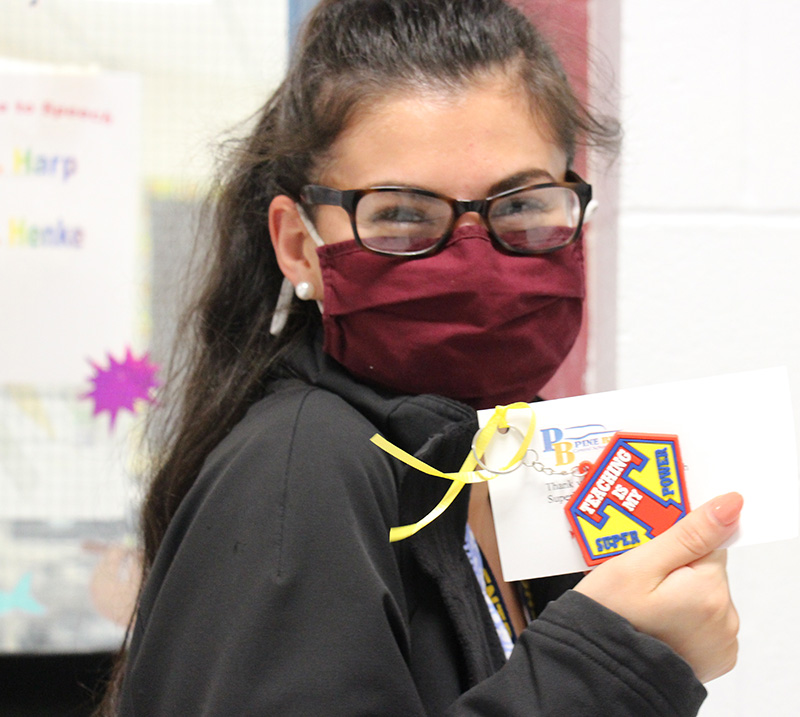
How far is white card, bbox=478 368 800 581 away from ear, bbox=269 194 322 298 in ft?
0.89

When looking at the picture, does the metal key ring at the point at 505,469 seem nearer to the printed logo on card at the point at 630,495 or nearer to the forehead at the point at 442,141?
the printed logo on card at the point at 630,495

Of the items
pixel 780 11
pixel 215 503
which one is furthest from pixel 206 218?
pixel 780 11

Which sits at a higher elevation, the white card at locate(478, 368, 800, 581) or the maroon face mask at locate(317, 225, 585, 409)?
the maroon face mask at locate(317, 225, 585, 409)

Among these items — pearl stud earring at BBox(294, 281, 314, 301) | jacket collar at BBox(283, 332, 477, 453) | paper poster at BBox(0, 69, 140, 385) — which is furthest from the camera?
paper poster at BBox(0, 69, 140, 385)

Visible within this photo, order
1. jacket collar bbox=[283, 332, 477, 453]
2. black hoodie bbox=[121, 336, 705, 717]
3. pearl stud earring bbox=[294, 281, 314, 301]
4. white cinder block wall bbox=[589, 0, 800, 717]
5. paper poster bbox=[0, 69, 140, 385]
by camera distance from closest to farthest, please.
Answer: black hoodie bbox=[121, 336, 705, 717] < jacket collar bbox=[283, 332, 477, 453] < pearl stud earring bbox=[294, 281, 314, 301] < white cinder block wall bbox=[589, 0, 800, 717] < paper poster bbox=[0, 69, 140, 385]

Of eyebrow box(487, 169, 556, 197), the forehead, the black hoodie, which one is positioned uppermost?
the forehead

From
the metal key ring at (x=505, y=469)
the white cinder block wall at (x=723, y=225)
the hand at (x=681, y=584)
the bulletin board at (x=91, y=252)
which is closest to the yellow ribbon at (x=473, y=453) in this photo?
the metal key ring at (x=505, y=469)

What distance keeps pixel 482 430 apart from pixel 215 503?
0.72 ft

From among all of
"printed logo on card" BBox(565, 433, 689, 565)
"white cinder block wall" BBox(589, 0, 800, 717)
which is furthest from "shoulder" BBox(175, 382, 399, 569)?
"white cinder block wall" BBox(589, 0, 800, 717)

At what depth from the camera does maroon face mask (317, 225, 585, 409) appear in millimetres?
725

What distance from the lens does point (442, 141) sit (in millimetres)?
723

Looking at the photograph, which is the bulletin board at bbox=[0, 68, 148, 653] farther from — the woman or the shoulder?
the shoulder

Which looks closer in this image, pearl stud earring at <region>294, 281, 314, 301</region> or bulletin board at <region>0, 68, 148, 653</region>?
pearl stud earring at <region>294, 281, 314, 301</region>

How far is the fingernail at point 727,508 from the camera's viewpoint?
0.61 metres
